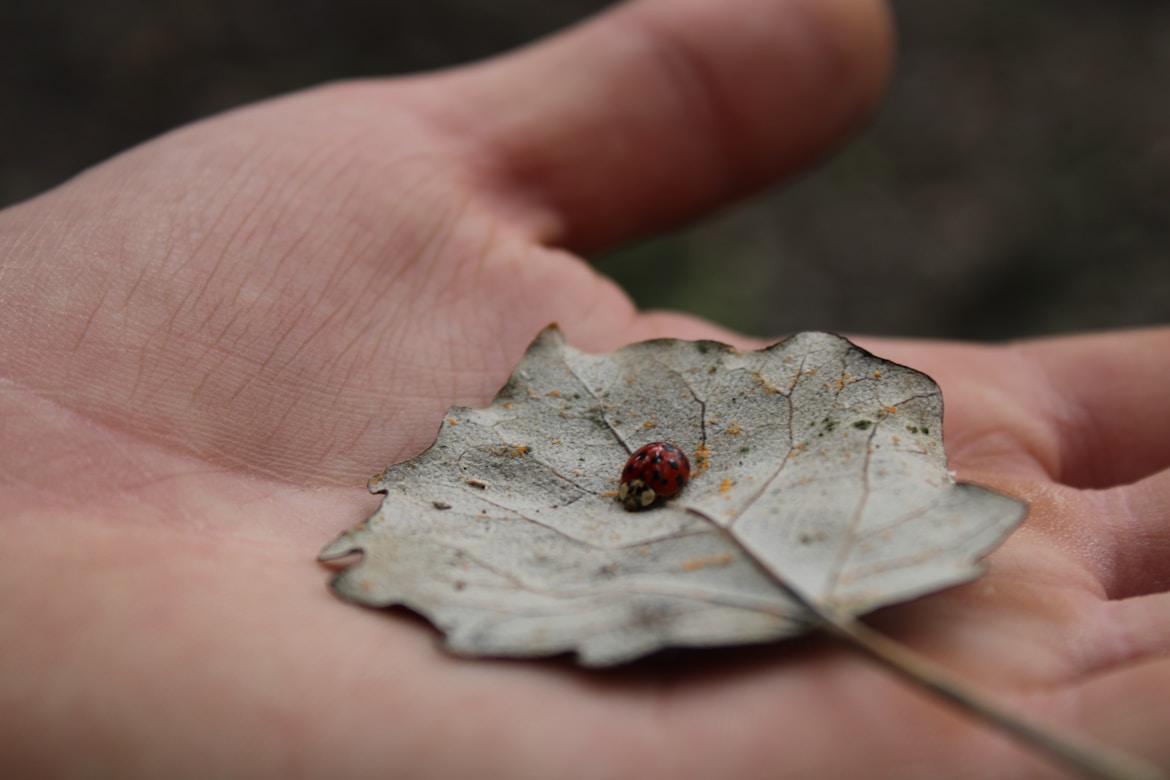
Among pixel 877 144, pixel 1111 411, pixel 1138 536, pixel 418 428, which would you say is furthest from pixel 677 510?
pixel 877 144

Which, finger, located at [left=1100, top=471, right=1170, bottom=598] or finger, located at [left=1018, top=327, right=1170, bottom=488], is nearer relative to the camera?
finger, located at [left=1100, top=471, right=1170, bottom=598]

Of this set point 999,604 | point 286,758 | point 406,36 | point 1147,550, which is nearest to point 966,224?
point 406,36

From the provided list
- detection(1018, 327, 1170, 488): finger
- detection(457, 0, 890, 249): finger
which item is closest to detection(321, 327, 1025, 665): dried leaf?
detection(1018, 327, 1170, 488): finger

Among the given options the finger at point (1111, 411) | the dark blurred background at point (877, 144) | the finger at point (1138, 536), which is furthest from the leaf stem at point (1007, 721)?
the dark blurred background at point (877, 144)

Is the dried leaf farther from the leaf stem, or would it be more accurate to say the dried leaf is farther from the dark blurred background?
the dark blurred background

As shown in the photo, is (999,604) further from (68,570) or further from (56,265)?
(56,265)

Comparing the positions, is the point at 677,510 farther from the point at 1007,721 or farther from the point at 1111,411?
the point at 1111,411
